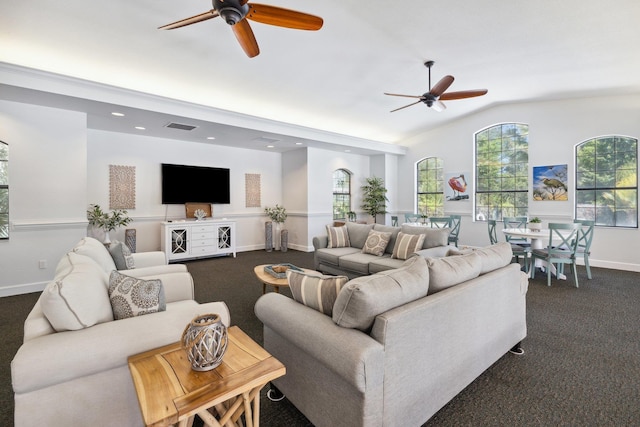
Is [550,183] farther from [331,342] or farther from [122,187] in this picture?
[122,187]

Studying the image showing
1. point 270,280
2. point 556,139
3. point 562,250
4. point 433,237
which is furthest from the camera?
point 556,139

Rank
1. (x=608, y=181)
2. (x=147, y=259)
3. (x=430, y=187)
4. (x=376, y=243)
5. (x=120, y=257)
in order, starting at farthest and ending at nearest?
(x=430, y=187) → (x=608, y=181) → (x=376, y=243) → (x=147, y=259) → (x=120, y=257)

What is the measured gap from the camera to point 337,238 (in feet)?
16.4

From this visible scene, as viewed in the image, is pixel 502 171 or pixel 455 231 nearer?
pixel 455 231

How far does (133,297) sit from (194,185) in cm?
530

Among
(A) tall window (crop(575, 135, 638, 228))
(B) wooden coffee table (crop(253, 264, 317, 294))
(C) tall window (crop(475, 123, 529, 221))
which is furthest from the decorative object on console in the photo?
(A) tall window (crop(575, 135, 638, 228))

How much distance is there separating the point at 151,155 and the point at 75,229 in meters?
2.25

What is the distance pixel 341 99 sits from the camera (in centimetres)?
579

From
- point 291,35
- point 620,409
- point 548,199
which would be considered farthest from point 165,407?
point 548,199

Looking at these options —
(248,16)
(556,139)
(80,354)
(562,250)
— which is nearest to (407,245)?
(562,250)

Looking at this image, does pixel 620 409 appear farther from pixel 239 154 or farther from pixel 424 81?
pixel 239 154

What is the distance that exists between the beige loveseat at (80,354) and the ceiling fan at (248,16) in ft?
6.61

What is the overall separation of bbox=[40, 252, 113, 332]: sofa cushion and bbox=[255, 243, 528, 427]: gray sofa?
892 millimetres

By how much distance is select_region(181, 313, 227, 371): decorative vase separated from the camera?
124cm
